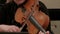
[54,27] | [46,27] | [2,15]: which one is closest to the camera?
[2,15]

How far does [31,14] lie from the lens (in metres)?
1.04

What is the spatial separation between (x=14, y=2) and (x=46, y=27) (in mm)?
313

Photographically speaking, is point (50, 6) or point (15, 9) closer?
point (15, 9)

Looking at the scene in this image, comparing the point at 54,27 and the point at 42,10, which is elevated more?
the point at 42,10

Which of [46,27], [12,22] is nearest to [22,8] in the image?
[12,22]

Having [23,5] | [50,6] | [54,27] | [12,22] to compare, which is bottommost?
[54,27]

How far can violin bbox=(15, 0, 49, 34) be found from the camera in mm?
1064

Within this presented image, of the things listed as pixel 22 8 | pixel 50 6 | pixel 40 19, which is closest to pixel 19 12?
pixel 22 8

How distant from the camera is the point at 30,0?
1.13 metres

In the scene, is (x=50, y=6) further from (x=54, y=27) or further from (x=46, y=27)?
(x=46, y=27)

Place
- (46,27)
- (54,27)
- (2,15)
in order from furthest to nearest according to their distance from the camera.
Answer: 1. (54,27)
2. (46,27)
3. (2,15)

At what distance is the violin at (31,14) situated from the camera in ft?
3.49

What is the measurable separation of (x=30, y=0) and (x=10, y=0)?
147 millimetres

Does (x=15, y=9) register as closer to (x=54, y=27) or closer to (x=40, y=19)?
(x=40, y=19)
